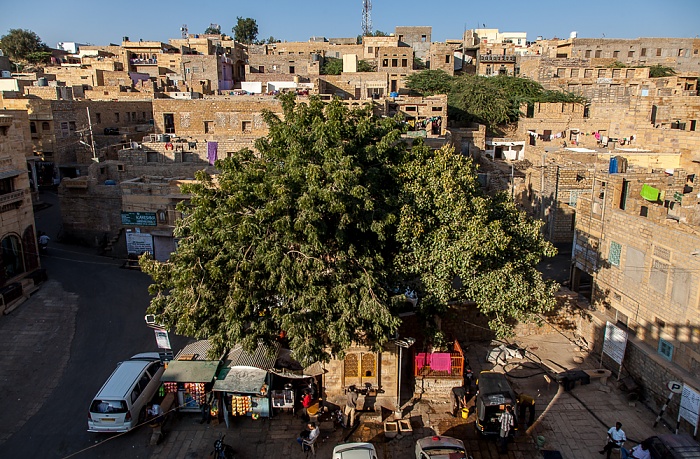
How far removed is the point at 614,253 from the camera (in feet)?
49.2

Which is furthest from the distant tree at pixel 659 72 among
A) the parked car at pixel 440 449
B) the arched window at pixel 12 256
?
the arched window at pixel 12 256

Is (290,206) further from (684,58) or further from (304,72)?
(684,58)

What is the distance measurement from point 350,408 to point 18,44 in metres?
70.3

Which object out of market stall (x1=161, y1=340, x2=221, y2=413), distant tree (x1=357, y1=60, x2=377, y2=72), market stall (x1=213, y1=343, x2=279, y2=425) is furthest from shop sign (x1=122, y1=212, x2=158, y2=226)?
distant tree (x1=357, y1=60, x2=377, y2=72)

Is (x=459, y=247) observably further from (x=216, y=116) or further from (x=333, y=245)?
(x=216, y=116)

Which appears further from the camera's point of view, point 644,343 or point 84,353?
point 84,353

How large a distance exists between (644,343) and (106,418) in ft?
45.1

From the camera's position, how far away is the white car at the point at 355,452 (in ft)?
34.2

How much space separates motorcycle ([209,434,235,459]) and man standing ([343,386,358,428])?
279 cm

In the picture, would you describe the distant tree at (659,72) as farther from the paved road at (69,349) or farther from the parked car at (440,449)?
the parked car at (440,449)

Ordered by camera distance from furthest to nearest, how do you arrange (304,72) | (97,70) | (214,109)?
(304,72), (97,70), (214,109)

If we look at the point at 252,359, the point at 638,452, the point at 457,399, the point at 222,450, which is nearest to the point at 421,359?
the point at 457,399

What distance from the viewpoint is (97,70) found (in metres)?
44.4

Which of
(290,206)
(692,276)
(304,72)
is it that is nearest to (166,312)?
(290,206)
